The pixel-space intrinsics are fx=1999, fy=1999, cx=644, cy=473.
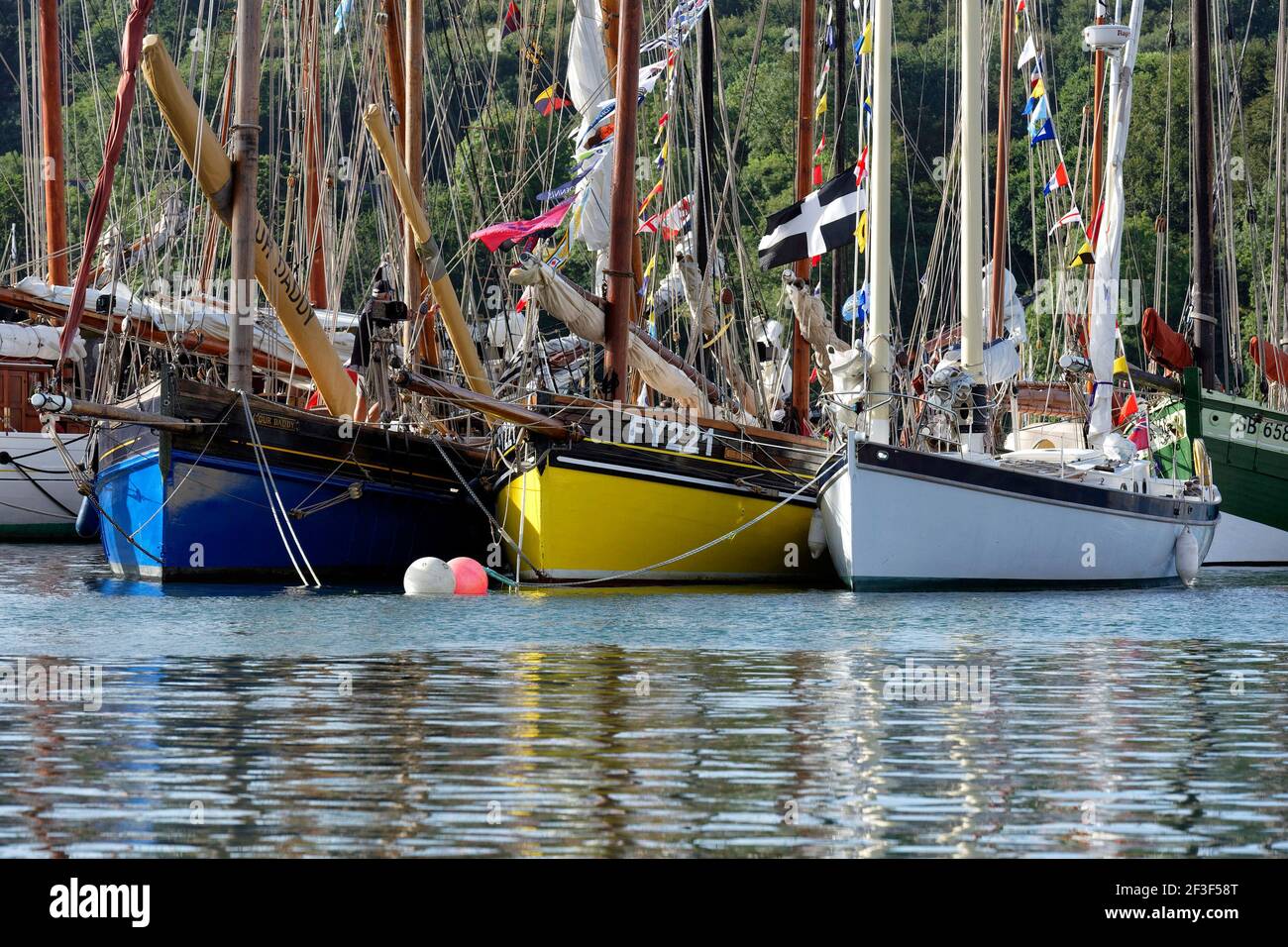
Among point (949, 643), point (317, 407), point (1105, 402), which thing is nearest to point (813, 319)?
point (1105, 402)

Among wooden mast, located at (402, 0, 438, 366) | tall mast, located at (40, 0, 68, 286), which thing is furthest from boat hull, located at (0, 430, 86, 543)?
wooden mast, located at (402, 0, 438, 366)

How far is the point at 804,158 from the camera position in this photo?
32.2 m

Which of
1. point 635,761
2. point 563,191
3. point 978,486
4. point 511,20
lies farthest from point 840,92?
point 635,761

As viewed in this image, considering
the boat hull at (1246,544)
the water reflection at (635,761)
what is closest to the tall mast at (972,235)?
the boat hull at (1246,544)


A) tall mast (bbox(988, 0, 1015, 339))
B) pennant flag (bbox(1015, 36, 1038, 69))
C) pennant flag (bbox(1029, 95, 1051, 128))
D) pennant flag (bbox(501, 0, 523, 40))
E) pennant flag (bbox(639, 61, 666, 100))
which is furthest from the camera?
tall mast (bbox(988, 0, 1015, 339))

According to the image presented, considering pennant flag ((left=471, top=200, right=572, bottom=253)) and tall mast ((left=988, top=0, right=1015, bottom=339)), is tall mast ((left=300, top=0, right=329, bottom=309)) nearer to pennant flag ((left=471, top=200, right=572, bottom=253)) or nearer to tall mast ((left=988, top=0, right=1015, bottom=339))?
pennant flag ((left=471, top=200, right=572, bottom=253))

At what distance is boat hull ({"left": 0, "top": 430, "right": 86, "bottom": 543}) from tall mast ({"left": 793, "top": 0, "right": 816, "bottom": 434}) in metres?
14.3

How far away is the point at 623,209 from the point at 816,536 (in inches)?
193

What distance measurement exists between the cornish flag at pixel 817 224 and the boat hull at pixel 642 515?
3267mm

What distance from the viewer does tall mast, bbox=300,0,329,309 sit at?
32.8m

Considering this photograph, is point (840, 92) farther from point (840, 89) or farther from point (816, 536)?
point (816, 536)

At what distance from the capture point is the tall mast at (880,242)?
79.1 feet
